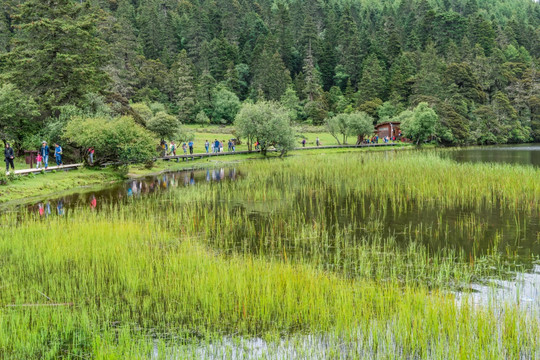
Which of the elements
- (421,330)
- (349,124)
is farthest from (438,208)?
(349,124)

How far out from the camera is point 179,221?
1631cm

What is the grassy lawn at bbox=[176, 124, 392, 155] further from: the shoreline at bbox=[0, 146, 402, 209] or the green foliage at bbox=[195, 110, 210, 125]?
the shoreline at bbox=[0, 146, 402, 209]

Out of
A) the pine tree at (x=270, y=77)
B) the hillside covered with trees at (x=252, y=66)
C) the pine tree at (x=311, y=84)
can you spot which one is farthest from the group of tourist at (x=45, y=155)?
the pine tree at (x=311, y=84)

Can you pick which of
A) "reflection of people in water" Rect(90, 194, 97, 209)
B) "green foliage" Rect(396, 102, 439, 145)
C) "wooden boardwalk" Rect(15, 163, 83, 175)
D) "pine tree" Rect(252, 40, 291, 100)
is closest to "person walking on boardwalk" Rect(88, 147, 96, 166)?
"wooden boardwalk" Rect(15, 163, 83, 175)

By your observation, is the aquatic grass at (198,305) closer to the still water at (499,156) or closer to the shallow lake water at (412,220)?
the shallow lake water at (412,220)

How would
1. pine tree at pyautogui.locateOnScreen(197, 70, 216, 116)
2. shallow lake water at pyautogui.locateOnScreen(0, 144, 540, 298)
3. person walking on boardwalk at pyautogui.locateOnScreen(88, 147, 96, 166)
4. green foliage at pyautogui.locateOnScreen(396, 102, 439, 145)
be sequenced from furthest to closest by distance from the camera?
1. pine tree at pyautogui.locateOnScreen(197, 70, 216, 116)
2. green foliage at pyautogui.locateOnScreen(396, 102, 439, 145)
3. person walking on boardwalk at pyautogui.locateOnScreen(88, 147, 96, 166)
4. shallow lake water at pyautogui.locateOnScreen(0, 144, 540, 298)

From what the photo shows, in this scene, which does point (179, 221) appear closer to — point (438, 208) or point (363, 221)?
point (363, 221)

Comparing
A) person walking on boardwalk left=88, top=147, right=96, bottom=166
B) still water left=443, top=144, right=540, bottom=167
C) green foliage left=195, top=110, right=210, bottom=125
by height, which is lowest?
still water left=443, top=144, right=540, bottom=167

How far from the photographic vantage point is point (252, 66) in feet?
394

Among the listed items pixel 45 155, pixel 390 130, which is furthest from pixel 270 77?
pixel 45 155

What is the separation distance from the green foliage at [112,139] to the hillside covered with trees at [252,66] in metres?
3.67

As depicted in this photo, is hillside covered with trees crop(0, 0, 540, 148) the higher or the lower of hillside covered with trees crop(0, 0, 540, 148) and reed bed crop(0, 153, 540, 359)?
the higher

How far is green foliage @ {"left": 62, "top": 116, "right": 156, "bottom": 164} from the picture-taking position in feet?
103

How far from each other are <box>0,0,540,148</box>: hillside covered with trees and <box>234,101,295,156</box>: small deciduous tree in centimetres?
992
